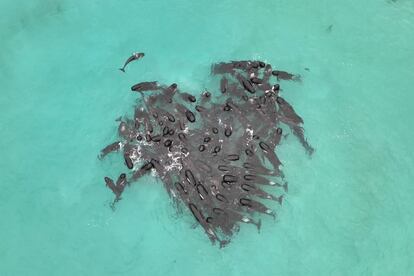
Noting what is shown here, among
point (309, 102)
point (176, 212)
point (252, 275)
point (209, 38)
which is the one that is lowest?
point (252, 275)

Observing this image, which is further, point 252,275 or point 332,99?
point 332,99

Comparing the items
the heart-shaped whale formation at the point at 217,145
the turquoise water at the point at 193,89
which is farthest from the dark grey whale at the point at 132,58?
the heart-shaped whale formation at the point at 217,145

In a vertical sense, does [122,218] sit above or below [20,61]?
below

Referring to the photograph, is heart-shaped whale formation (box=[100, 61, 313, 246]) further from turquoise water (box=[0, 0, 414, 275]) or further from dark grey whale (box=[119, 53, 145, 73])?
dark grey whale (box=[119, 53, 145, 73])

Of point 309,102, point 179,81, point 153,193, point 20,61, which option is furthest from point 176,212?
point 20,61

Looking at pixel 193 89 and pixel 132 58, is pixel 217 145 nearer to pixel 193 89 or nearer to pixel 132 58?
pixel 193 89

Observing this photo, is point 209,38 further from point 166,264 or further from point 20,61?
point 166,264

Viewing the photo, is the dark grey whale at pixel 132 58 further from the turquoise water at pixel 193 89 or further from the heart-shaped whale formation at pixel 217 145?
the heart-shaped whale formation at pixel 217 145
